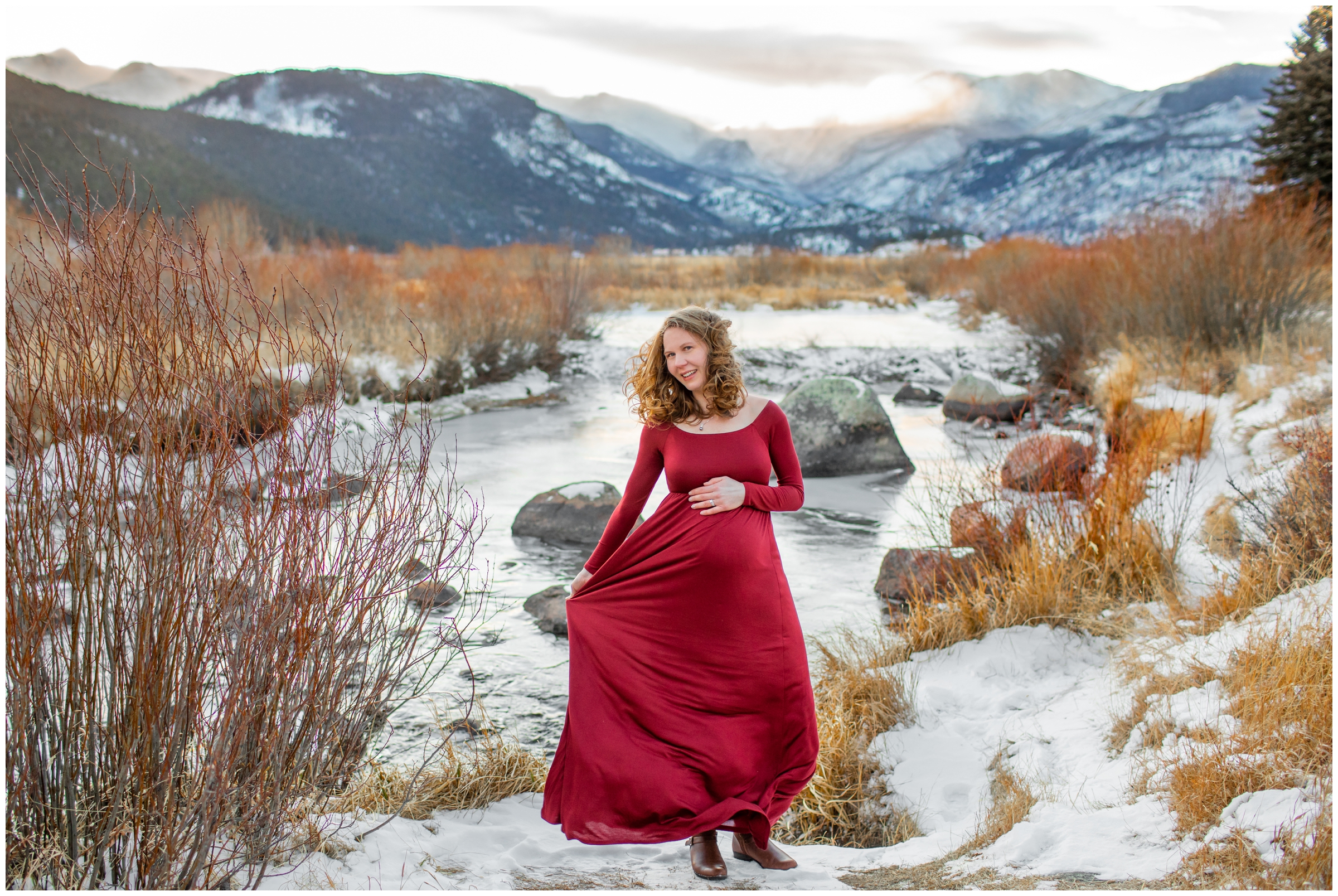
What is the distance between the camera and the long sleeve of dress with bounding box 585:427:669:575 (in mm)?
2842

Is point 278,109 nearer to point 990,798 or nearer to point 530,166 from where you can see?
point 530,166

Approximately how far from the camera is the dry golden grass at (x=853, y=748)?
130 inches

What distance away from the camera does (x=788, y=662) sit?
269cm

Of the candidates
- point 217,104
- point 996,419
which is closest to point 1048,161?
point 217,104

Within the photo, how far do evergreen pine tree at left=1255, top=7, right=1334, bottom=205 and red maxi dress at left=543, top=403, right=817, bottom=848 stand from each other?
15.7 metres

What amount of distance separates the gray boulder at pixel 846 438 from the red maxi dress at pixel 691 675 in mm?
6151

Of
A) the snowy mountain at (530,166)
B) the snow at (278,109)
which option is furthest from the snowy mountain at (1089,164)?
the snow at (278,109)

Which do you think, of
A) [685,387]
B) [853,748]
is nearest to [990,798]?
[853,748]

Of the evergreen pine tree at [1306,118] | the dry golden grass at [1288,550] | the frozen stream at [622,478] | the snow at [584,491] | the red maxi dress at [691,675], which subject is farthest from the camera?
the evergreen pine tree at [1306,118]

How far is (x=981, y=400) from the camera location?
1074 centimetres

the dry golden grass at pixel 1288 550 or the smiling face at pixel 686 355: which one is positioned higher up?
the smiling face at pixel 686 355

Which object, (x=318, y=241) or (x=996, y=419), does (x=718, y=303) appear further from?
(x=996, y=419)

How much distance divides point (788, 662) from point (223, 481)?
1616mm

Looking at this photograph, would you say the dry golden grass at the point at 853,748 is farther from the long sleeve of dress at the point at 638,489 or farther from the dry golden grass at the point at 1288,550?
the dry golden grass at the point at 1288,550
